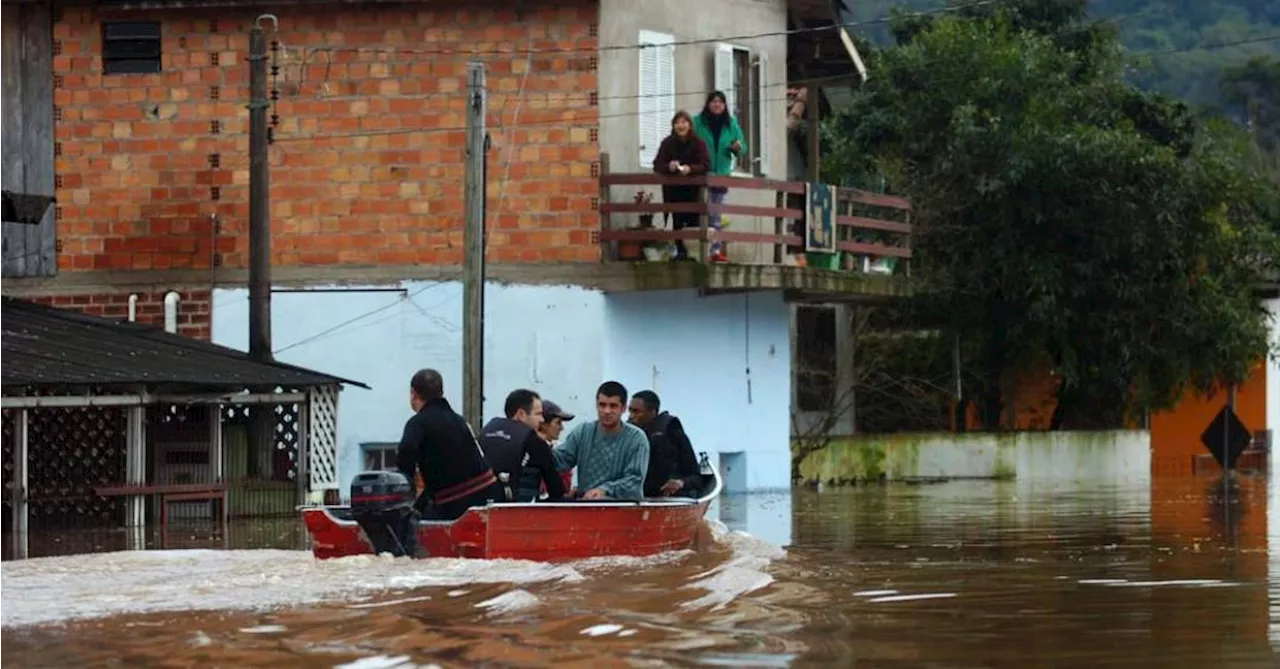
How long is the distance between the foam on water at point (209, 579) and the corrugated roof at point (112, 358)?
627cm

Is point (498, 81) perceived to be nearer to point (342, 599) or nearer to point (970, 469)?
point (970, 469)

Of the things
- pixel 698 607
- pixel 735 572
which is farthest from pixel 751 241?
pixel 698 607

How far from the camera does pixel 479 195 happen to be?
29594 millimetres

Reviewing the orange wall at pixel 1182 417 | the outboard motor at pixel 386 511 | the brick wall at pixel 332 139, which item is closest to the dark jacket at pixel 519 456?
the outboard motor at pixel 386 511

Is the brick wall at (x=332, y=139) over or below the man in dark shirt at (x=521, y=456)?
over

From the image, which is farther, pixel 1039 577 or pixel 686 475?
pixel 686 475

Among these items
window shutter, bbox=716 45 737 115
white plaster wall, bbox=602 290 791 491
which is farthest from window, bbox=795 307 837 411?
window shutter, bbox=716 45 737 115

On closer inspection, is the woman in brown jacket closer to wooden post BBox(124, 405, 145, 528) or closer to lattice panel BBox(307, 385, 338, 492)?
lattice panel BBox(307, 385, 338, 492)

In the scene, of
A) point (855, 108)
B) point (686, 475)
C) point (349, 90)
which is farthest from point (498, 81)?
point (855, 108)

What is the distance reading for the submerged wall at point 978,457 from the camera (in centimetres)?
4178

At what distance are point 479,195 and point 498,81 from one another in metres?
4.22

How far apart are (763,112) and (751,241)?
3.22 m

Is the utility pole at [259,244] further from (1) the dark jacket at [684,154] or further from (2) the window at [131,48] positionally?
(1) the dark jacket at [684,154]

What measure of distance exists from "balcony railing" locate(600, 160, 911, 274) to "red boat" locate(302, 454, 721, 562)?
11691mm
